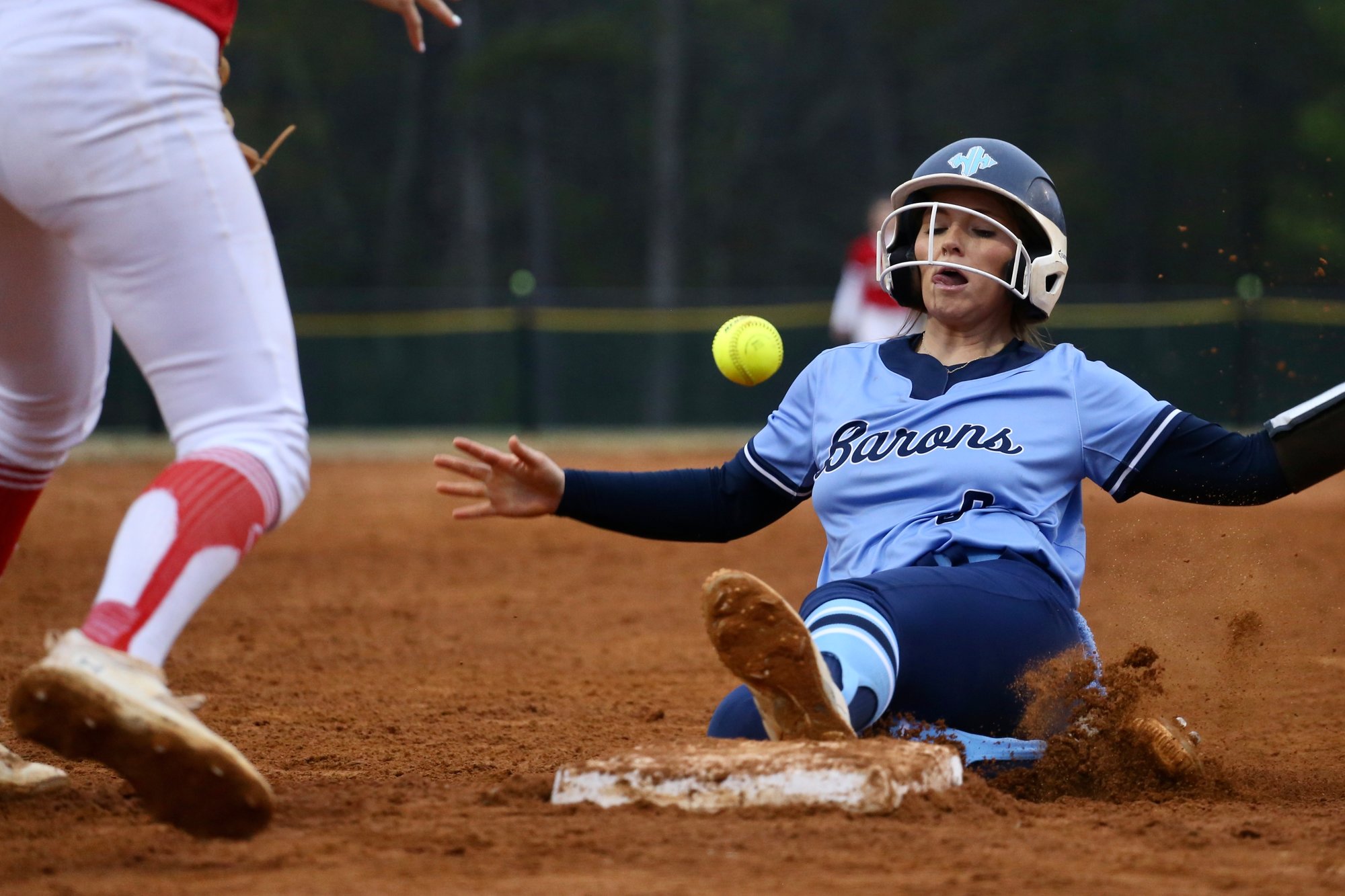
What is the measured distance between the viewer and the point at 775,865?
214 cm

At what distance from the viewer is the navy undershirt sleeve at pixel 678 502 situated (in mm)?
3072

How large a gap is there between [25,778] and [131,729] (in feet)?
3.04

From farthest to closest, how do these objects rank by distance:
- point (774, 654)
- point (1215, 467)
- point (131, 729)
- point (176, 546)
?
point (1215, 467) → point (774, 654) → point (176, 546) → point (131, 729)

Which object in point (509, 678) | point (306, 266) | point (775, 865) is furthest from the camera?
point (306, 266)

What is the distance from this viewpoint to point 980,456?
2.90m

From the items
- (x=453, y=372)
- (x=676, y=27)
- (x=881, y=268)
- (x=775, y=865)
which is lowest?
(x=453, y=372)

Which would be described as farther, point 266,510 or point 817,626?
point 817,626

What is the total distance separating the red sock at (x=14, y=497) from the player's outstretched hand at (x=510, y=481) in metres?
→ 0.73

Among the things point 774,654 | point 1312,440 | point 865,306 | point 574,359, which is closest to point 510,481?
point 774,654

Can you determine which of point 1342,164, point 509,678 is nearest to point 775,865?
point 509,678

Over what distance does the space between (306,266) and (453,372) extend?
9047mm

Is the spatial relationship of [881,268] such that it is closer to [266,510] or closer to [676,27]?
[266,510]

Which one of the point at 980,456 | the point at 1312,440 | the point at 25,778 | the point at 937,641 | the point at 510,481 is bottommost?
the point at 25,778

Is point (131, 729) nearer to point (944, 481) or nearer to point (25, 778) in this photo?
point (25, 778)
